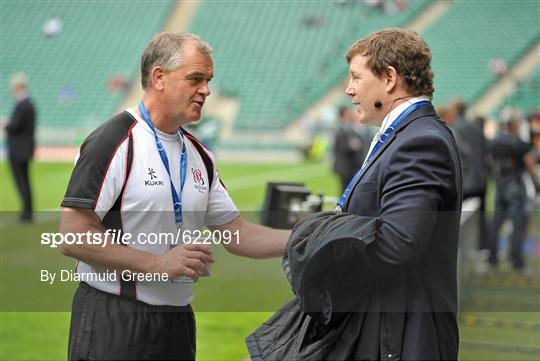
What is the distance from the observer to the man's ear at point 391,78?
8.75 ft

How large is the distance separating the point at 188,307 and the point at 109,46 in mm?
31487

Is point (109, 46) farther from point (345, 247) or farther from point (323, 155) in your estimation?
point (345, 247)

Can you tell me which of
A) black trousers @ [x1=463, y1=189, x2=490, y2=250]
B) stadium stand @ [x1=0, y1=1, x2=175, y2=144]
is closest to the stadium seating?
stadium stand @ [x1=0, y1=1, x2=175, y2=144]

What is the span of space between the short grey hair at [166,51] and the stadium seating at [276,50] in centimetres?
3014

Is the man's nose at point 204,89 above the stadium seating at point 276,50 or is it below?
below

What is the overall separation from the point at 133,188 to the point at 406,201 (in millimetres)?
867

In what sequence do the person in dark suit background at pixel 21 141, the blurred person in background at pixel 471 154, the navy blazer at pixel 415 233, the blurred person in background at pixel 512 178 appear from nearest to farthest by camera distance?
the navy blazer at pixel 415 233
the blurred person in background at pixel 512 178
the blurred person in background at pixel 471 154
the person in dark suit background at pixel 21 141

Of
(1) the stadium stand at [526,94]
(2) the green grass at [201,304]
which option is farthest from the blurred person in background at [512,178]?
(1) the stadium stand at [526,94]

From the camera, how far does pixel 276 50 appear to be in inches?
1374

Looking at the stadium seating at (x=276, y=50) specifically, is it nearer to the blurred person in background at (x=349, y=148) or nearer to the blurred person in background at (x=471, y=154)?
the blurred person in background at (x=349, y=148)

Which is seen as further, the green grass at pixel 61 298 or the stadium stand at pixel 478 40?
the stadium stand at pixel 478 40

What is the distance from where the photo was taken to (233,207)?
323cm

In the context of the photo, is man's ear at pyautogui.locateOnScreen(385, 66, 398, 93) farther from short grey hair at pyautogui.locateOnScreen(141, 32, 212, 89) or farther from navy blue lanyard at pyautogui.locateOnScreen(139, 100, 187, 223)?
navy blue lanyard at pyautogui.locateOnScreen(139, 100, 187, 223)

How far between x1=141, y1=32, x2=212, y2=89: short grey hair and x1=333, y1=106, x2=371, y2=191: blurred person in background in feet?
31.8
